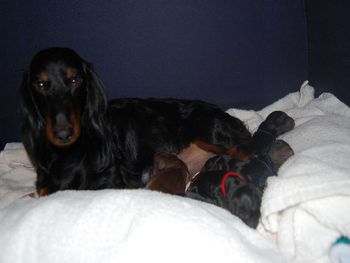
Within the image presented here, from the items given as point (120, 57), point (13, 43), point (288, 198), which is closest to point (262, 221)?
point (288, 198)

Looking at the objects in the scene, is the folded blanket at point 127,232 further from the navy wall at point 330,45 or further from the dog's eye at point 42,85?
the navy wall at point 330,45

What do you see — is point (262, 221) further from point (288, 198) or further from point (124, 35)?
point (124, 35)

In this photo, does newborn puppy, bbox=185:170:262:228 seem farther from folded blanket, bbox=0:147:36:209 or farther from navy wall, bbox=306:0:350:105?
folded blanket, bbox=0:147:36:209

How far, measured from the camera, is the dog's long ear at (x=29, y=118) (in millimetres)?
1878

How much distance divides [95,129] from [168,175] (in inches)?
17.5

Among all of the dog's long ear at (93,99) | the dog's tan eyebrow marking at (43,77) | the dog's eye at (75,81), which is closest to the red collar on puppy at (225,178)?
the dog's long ear at (93,99)

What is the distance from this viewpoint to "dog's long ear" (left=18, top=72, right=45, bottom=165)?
188cm

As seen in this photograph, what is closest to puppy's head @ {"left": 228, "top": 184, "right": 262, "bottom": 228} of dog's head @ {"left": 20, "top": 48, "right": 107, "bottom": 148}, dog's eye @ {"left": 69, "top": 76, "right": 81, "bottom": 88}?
dog's head @ {"left": 20, "top": 48, "right": 107, "bottom": 148}

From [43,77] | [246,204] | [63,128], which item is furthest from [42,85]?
[246,204]

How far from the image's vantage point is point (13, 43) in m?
2.29

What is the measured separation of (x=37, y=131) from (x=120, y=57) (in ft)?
2.42

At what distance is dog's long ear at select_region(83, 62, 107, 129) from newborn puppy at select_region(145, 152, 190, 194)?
41cm

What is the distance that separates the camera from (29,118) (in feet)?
6.23

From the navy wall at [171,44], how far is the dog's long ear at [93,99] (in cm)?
45
